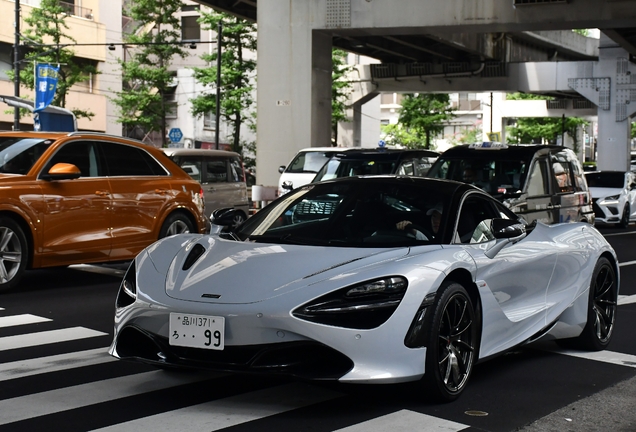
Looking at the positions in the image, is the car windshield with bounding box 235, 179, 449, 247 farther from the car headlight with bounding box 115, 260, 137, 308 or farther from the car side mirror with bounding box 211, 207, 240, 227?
the car headlight with bounding box 115, 260, 137, 308

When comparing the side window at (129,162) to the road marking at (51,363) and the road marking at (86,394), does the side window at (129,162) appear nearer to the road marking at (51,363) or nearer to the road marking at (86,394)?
the road marking at (51,363)

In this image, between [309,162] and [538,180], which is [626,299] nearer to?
[538,180]

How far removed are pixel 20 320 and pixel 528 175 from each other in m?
7.86

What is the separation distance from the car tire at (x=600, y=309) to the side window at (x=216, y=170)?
12757 millimetres

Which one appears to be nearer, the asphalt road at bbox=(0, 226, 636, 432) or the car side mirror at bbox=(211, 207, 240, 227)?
the asphalt road at bbox=(0, 226, 636, 432)

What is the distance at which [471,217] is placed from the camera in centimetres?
635

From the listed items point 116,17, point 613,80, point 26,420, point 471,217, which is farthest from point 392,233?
point 116,17

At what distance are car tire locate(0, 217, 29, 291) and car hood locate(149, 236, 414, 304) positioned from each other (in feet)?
15.9

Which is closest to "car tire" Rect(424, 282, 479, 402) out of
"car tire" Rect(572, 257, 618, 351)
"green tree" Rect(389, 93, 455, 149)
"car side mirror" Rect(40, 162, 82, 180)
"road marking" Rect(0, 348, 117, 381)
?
"car tire" Rect(572, 257, 618, 351)

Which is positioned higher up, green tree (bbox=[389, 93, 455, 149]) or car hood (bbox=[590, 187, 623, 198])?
green tree (bbox=[389, 93, 455, 149])

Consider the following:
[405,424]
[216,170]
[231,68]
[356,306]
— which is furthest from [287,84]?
[405,424]

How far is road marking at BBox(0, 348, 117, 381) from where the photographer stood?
632 centimetres

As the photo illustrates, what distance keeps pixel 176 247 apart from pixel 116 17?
52.3 metres

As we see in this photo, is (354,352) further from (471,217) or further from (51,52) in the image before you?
(51,52)
